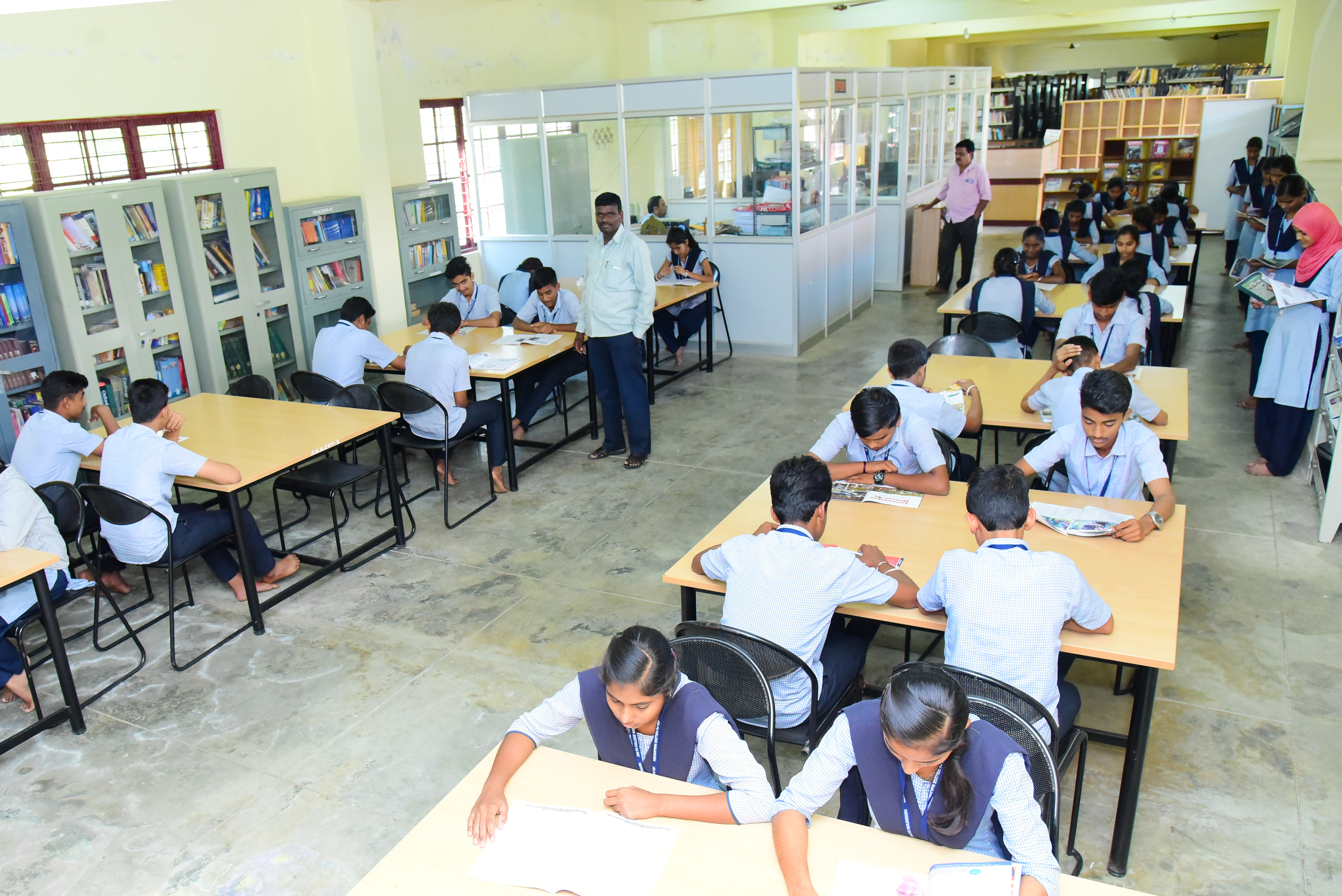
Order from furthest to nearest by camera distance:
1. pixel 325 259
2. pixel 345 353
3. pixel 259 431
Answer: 1. pixel 325 259
2. pixel 345 353
3. pixel 259 431

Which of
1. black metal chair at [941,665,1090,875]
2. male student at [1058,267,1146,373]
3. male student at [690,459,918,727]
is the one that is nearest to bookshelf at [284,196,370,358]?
male student at [1058,267,1146,373]

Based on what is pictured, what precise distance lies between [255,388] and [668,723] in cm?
407

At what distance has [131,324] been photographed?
5.70 metres

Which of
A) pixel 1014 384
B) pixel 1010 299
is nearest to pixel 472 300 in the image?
pixel 1010 299

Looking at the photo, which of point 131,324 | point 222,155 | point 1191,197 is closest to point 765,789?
point 131,324

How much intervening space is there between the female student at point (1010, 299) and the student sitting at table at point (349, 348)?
3.55 metres

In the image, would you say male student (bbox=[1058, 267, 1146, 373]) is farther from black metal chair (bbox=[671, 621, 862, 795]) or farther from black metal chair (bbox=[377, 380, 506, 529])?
black metal chair (bbox=[377, 380, 506, 529])

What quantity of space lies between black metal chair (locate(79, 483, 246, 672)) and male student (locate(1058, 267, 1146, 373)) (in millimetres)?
4111

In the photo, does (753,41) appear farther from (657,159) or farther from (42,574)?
(42,574)

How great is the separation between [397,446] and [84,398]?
1549mm

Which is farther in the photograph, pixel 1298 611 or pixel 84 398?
pixel 84 398

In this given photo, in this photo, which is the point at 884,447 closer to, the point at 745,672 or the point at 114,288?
the point at 745,672

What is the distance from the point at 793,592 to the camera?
262cm

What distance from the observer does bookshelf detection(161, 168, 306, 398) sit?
6027 mm
